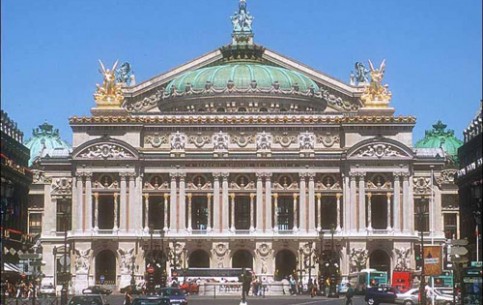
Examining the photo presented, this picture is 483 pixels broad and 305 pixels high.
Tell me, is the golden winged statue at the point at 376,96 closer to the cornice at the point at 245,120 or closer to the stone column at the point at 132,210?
the cornice at the point at 245,120

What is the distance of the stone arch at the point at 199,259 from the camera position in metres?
188

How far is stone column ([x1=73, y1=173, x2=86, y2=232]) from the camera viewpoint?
186 meters

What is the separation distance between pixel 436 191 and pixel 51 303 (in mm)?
97174

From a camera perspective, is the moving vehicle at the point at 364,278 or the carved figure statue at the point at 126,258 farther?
the carved figure statue at the point at 126,258

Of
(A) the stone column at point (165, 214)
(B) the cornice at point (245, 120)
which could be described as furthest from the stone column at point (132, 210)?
(B) the cornice at point (245, 120)

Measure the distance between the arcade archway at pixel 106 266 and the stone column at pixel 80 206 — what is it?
14.9 ft

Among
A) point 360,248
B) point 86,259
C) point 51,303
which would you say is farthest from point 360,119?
point 51,303

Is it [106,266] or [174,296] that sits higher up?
[106,266]

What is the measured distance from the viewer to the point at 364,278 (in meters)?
173

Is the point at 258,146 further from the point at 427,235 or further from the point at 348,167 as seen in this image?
the point at 427,235

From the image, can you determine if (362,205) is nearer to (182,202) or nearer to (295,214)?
(295,214)

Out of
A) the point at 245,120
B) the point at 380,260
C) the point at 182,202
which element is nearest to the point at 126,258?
the point at 182,202

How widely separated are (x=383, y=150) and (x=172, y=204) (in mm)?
28810

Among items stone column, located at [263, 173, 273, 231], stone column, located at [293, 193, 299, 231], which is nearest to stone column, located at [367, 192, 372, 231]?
stone column, located at [293, 193, 299, 231]
